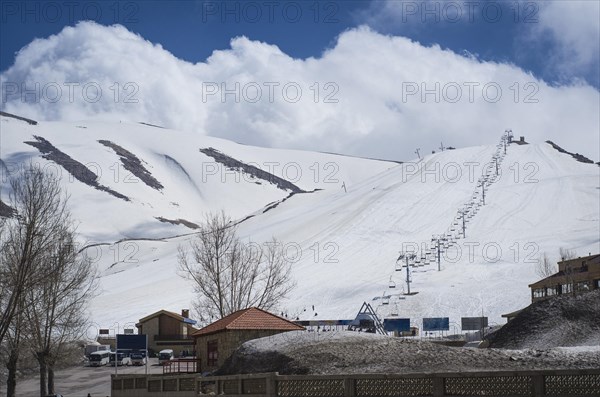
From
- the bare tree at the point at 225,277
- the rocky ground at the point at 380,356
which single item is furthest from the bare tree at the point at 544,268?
the rocky ground at the point at 380,356

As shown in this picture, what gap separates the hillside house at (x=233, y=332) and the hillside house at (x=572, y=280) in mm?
31921

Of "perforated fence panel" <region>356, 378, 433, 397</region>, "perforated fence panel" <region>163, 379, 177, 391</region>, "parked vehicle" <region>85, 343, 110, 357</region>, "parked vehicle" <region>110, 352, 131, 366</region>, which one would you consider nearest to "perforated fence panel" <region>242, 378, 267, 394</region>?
"perforated fence panel" <region>356, 378, 433, 397</region>

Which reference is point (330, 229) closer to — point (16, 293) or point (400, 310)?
point (400, 310)

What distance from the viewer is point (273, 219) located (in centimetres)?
16388

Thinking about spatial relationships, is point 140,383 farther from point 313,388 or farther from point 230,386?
point 313,388

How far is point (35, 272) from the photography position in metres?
28.2

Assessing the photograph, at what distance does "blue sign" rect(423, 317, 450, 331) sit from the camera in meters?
68.2

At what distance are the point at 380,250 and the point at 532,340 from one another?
295 ft

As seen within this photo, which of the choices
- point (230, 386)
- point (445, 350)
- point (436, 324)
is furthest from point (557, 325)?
point (436, 324)

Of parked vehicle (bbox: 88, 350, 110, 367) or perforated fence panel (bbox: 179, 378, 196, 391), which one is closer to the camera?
perforated fence panel (bbox: 179, 378, 196, 391)

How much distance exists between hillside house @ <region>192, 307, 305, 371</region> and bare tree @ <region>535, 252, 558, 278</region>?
5427cm

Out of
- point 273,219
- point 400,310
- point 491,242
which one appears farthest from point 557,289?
point 273,219

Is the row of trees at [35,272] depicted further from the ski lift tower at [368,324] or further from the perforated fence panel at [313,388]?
the ski lift tower at [368,324]

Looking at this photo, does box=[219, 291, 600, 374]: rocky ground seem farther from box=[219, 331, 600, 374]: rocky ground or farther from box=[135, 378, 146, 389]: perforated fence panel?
box=[135, 378, 146, 389]: perforated fence panel
